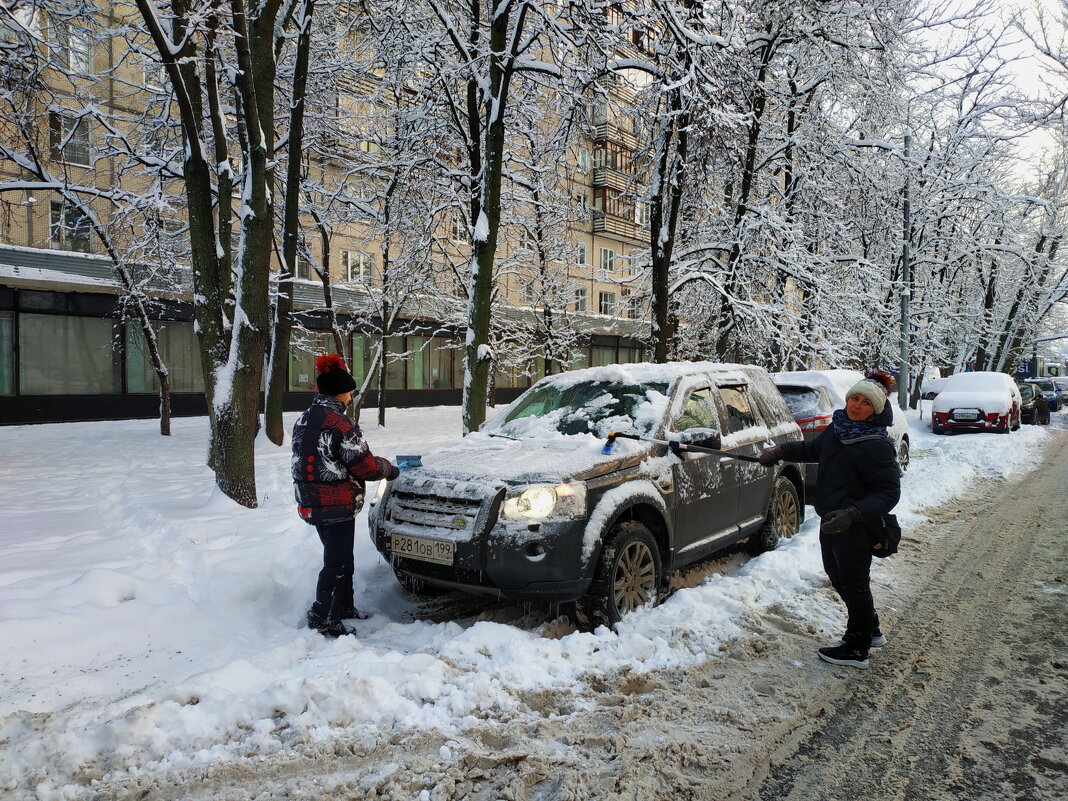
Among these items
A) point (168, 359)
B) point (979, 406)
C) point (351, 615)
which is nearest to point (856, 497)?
point (351, 615)

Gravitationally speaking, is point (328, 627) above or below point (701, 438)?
below

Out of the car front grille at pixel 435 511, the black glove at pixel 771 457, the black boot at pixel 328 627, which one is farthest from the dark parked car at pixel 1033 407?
the black boot at pixel 328 627

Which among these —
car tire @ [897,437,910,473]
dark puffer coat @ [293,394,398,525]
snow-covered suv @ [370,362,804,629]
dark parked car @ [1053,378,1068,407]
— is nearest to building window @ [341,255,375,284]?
car tire @ [897,437,910,473]

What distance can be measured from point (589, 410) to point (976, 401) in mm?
17215

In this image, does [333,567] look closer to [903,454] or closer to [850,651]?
[850,651]

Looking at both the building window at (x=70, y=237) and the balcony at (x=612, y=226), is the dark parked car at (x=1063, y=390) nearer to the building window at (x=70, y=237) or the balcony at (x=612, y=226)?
the balcony at (x=612, y=226)

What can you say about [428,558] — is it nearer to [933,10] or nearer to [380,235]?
[380,235]

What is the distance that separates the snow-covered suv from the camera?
421 cm

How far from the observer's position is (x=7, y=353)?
18.5 meters

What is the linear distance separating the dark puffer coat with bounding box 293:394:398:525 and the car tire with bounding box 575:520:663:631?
1.57 meters

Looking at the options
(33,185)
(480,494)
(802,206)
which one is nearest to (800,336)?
(802,206)

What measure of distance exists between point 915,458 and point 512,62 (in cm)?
1064

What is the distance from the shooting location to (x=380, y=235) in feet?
54.4

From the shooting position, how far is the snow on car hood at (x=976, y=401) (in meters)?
18.3
